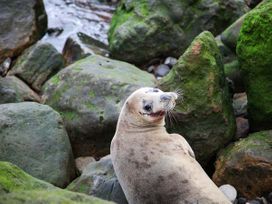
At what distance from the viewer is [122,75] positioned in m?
7.62

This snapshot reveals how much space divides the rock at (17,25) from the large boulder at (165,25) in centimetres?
151

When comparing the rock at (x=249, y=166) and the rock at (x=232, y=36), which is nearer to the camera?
the rock at (x=249, y=166)

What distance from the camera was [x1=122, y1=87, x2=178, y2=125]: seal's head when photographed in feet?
18.4

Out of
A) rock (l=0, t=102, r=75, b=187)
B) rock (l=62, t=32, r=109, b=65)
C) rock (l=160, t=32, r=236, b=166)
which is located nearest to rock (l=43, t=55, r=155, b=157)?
rock (l=0, t=102, r=75, b=187)

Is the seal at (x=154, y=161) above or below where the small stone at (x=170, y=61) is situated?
above

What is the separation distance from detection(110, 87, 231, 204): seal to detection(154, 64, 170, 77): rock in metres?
3.33

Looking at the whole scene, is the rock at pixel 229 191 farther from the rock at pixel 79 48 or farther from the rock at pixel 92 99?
the rock at pixel 79 48

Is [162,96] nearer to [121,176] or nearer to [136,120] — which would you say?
[136,120]

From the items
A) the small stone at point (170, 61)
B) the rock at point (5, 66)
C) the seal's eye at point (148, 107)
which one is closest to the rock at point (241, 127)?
the seal's eye at point (148, 107)

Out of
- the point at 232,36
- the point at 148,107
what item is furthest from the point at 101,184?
the point at 232,36

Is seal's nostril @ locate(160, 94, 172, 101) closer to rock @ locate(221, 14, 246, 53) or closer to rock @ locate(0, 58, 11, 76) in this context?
rock @ locate(221, 14, 246, 53)

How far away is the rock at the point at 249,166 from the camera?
20.2 feet

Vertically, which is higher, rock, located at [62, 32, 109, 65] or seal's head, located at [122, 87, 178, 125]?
seal's head, located at [122, 87, 178, 125]

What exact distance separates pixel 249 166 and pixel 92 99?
7.38 feet
